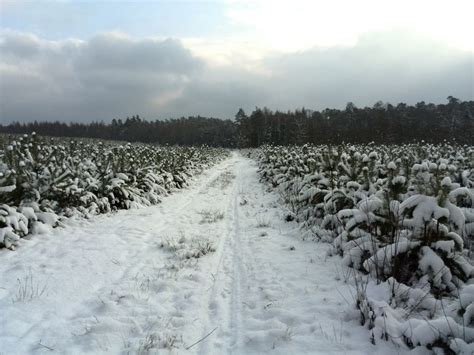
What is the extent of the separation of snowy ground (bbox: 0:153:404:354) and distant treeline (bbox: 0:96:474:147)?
2617 centimetres

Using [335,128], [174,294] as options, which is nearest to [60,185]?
[174,294]

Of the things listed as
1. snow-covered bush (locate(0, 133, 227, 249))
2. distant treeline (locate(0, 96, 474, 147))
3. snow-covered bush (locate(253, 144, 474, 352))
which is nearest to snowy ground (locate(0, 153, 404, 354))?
snow-covered bush (locate(253, 144, 474, 352))

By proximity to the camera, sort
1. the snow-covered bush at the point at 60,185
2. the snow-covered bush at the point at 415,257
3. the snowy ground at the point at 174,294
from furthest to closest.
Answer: the snow-covered bush at the point at 60,185 < the snowy ground at the point at 174,294 < the snow-covered bush at the point at 415,257

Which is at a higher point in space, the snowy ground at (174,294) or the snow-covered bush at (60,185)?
the snow-covered bush at (60,185)

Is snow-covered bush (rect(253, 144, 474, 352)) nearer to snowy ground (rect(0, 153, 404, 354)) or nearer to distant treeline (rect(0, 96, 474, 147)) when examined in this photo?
snowy ground (rect(0, 153, 404, 354))

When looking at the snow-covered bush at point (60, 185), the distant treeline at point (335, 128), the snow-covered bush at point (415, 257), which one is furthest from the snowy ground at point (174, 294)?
the distant treeline at point (335, 128)

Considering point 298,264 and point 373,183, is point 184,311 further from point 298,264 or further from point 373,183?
point 373,183

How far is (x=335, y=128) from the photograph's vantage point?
7319cm

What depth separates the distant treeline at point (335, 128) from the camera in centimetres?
5641

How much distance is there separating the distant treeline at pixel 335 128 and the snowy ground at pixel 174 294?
1030 inches

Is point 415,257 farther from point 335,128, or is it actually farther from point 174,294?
point 335,128

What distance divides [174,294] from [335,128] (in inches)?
2858

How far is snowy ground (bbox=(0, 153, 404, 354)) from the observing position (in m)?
3.59

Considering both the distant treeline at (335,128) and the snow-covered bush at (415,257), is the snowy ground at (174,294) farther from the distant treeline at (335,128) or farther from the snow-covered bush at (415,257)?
the distant treeline at (335,128)
